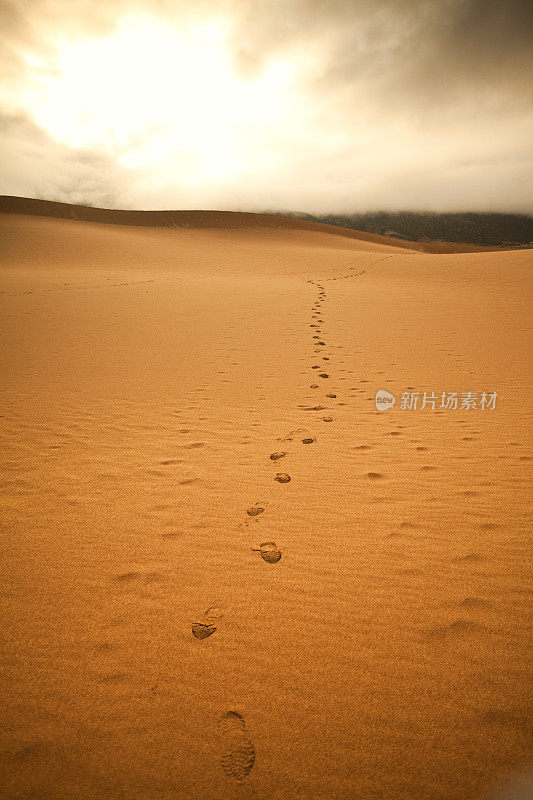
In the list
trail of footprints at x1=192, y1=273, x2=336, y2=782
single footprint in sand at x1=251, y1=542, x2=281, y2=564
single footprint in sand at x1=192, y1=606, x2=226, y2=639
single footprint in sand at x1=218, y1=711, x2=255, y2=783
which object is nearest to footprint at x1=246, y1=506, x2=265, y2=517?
trail of footprints at x1=192, y1=273, x2=336, y2=782

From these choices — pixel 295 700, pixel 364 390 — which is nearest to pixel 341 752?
pixel 295 700

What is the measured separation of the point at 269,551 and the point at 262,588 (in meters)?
0.27

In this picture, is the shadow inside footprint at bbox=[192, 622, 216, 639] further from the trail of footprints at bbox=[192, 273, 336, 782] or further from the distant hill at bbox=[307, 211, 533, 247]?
the distant hill at bbox=[307, 211, 533, 247]

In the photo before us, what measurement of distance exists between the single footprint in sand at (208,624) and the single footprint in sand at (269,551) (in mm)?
398

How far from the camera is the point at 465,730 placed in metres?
1.29

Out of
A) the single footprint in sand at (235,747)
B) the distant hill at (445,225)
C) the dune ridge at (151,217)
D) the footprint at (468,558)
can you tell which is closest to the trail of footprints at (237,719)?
the single footprint in sand at (235,747)

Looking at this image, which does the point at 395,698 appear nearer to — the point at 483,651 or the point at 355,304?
the point at 483,651

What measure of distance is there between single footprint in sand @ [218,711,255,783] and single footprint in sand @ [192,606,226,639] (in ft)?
1.12

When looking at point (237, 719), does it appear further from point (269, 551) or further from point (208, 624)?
point (269, 551)

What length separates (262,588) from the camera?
1873 mm

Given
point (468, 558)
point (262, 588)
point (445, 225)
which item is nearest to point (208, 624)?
point (262, 588)

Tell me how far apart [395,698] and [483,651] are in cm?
46

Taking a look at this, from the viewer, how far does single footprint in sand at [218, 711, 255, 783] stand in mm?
1228

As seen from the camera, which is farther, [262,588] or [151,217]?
[151,217]
